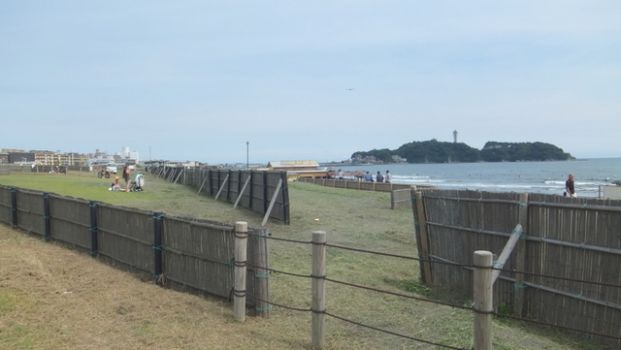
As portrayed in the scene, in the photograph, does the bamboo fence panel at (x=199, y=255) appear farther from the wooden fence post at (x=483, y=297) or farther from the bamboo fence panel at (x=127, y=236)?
the wooden fence post at (x=483, y=297)

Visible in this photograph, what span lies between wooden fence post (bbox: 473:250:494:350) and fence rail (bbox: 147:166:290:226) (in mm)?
12302

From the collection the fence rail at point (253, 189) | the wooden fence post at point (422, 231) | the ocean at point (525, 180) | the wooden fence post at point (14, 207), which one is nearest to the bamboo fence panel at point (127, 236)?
the wooden fence post at point (422, 231)

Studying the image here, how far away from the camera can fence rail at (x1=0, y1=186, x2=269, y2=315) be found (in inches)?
288

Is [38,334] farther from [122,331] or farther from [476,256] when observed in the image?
[476,256]

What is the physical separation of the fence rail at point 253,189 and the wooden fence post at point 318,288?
34.9ft

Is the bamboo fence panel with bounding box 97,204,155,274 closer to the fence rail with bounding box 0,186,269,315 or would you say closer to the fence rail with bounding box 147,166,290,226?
the fence rail with bounding box 0,186,269,315

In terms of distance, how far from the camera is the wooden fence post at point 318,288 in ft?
19.6

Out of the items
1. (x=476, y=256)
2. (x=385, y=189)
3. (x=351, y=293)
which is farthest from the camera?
(x=385, y=189)

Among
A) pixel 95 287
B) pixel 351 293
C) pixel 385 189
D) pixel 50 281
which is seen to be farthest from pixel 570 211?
pixel 385 189

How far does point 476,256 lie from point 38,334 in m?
4.60

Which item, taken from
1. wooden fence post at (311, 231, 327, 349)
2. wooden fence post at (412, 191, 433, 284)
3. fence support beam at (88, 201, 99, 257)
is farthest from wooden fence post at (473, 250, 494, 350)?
fence support beam at (88, 201, 99, 257)

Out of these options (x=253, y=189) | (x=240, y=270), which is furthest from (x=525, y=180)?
(x=240, y=270)

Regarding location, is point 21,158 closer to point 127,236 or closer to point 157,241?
point 127,236

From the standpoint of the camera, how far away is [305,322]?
7.05 metres
